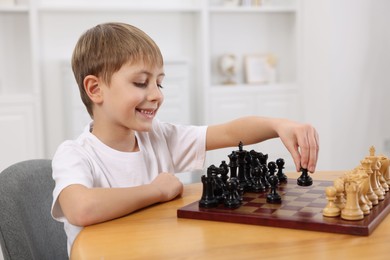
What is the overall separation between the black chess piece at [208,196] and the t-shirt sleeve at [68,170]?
1.05 ft

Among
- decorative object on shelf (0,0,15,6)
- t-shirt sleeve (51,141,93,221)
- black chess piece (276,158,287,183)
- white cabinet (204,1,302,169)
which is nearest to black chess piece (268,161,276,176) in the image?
black chess piece (276,158,287,183)

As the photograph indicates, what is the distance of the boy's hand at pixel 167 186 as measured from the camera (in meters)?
1.63

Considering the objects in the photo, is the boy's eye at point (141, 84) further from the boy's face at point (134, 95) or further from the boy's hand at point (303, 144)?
the boy's hand at point (303, 144)

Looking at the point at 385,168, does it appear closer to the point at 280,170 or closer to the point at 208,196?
the point at 280,170

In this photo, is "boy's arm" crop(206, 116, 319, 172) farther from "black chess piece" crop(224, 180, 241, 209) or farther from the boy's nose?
the boy's nose

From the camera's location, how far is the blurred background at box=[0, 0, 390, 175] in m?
4.74


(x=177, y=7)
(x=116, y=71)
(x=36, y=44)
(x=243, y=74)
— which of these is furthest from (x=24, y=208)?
(x=243, y=74)

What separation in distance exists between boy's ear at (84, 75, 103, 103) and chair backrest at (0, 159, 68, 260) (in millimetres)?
266

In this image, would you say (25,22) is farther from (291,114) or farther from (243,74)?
(291,114)

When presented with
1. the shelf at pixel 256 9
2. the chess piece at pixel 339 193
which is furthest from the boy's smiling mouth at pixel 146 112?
the shelf at pixel 256 9

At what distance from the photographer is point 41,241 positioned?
5.76 feet

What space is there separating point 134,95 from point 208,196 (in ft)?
1.43

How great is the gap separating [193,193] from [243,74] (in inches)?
150

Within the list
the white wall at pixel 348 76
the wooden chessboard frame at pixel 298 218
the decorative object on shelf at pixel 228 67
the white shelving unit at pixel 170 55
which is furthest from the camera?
the decorative object on shelf at pixel 228 67
